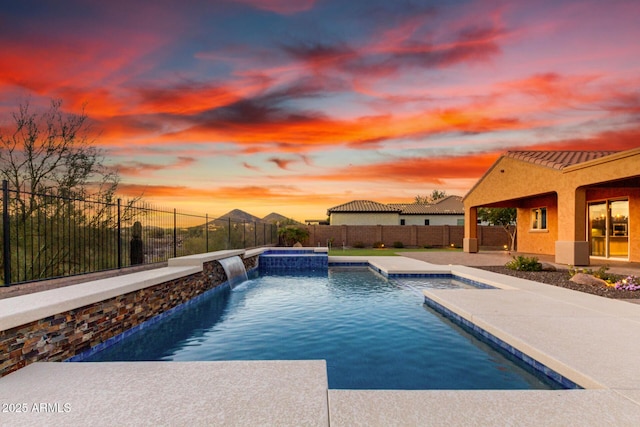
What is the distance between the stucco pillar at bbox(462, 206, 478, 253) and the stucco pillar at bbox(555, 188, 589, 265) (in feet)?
25.7

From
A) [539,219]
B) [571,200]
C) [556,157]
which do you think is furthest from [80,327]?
[539,219]

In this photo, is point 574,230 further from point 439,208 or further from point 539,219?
point 439,208

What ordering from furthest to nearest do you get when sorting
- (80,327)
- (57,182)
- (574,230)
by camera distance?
(574,230)
(57,182)
(80,327)

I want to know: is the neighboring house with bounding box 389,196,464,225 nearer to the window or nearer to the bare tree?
the window

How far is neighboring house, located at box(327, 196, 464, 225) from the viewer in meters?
37.6

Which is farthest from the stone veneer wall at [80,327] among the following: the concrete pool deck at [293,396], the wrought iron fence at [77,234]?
the wrought iron fence at [77,234]

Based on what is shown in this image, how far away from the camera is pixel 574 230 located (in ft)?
44.4

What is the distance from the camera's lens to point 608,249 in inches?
632

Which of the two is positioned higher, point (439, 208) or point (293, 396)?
point (439, 208)

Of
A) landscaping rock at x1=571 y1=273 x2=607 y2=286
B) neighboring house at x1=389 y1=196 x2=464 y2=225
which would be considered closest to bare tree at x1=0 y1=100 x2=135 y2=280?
landscaping rock at x1=571 y1=273 x2=607 y2=286

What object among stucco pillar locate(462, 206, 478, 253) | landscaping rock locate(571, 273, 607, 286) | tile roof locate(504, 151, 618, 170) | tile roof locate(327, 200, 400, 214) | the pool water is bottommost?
the pool water

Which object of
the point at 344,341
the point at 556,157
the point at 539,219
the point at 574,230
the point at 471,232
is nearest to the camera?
the point at 344,341

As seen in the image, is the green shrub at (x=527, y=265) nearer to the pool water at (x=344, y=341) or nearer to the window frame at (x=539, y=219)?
the pool water at (x=344, y=341)

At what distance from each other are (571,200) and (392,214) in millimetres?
25021
